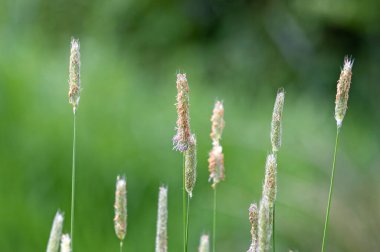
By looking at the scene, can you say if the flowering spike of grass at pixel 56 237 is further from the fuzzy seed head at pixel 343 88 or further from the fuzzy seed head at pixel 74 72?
the fuzzy seed head at pixel 343 88

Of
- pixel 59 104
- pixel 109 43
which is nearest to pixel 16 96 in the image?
pixel 59 104

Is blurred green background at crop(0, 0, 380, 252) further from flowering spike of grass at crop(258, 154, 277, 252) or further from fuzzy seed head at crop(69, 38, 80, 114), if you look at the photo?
flowering spike of grass at crop(258, 154, 277, 252)

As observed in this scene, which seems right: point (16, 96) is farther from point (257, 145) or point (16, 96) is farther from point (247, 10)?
point (247, 10)

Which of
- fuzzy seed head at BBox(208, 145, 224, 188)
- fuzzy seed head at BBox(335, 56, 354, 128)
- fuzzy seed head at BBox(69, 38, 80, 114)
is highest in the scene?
fuzzy seed head at BBox(69, 38, 80, 114)

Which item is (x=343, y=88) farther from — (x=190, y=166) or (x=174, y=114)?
(x=174, y=114)

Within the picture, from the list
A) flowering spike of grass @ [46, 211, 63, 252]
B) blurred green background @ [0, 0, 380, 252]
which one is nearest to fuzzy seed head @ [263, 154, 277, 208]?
flowering spike of grass @ [46, 211, 63, 252]

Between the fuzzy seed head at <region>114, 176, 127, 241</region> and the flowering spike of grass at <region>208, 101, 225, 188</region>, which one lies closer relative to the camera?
the fuzzy seed head at <region>114, 176, 127, 241</region>

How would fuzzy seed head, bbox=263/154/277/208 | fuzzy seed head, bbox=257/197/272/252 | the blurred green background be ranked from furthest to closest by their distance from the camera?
the blurred green background, fuzzy seed head, bbox=263/154/277/208, fuzzy seed head, bbox=257/197/272/252

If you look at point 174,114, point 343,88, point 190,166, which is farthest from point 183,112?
point 174,114
